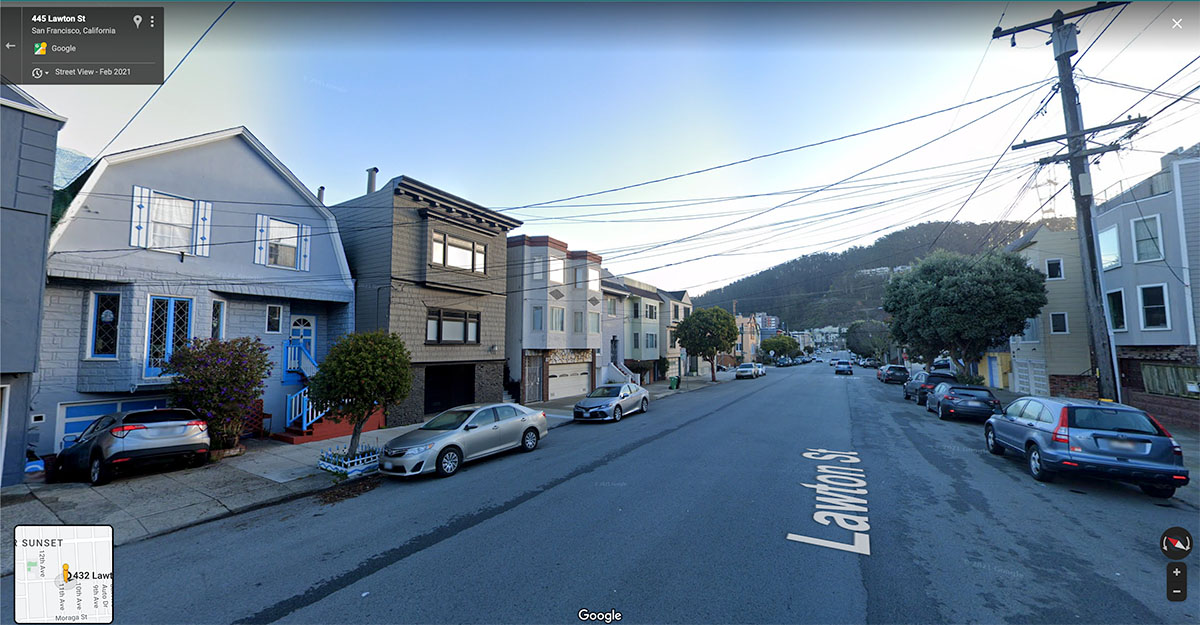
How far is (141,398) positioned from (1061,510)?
19014 mm

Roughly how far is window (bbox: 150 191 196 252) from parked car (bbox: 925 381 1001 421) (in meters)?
24.3

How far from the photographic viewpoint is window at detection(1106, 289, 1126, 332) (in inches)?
705

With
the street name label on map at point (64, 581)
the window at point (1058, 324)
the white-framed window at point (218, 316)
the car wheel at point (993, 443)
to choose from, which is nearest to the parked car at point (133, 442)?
the white-framed window at point (218, 316)

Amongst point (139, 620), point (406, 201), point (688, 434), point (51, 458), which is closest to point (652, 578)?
point (139, 620)

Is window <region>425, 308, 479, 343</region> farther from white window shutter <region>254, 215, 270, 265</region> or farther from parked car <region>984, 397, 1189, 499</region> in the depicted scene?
parked car <region>984, 397, 1189, 499</region>

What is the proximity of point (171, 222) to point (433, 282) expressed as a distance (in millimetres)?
7099

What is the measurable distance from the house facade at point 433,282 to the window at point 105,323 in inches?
233

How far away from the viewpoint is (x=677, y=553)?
16.8 feet

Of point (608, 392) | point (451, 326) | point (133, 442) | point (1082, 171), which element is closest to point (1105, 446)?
→ point (1082, 171)

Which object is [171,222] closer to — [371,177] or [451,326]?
[371,177]

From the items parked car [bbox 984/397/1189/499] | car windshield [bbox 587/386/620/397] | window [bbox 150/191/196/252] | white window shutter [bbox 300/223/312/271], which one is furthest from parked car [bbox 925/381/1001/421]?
window [bbox 150/191/196/252]

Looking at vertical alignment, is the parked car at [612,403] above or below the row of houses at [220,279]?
below

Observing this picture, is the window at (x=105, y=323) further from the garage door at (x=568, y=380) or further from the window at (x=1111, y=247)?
the window at (x=1111, y=247)

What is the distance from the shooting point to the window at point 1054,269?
23.3 metres
